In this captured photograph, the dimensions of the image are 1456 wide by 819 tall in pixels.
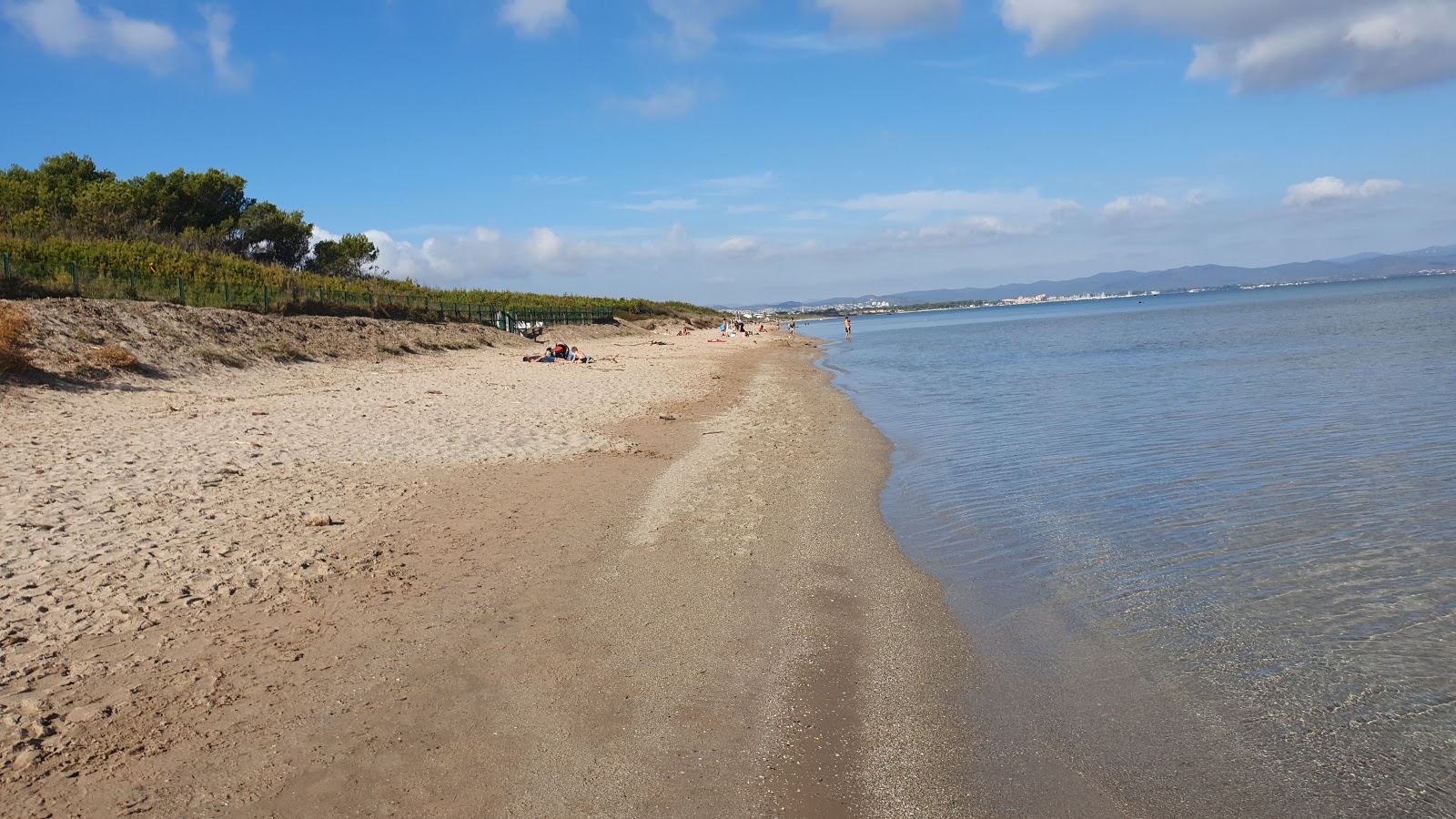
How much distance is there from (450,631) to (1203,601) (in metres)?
5.66

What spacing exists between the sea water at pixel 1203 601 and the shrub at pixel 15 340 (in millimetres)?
14785

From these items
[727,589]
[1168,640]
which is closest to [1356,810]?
[1168,640]

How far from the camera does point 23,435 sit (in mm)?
11234

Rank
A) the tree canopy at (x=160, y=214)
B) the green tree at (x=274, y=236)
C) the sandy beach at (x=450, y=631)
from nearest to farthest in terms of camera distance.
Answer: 1. the sandy beach at (x=450, y=631)
2. the tree canopy at (x=160, y=214)
3. the green tree at (x=274, y=236)

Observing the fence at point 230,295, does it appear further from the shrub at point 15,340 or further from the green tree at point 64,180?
the green tree at point 64,180

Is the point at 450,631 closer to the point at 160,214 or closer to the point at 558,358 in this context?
the point at 558,358

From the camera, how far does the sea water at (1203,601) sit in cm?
443

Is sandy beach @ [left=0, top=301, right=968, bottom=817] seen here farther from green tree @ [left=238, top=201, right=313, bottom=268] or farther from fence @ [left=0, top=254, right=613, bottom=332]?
green tree @ [left=238, top=201, right=313, bottom=268]

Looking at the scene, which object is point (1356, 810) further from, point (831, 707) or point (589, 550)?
point (589, 550)

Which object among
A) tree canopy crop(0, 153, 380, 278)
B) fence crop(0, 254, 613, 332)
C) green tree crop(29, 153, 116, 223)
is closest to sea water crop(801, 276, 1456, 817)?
fence crop(0, 254, 613, 332)

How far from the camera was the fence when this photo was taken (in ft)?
74.1

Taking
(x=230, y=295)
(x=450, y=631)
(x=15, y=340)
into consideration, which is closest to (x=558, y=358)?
(x=230, y=295)

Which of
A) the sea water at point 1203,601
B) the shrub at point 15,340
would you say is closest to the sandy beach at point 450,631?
the sea water at point 1203,601

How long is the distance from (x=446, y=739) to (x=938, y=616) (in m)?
3.75
